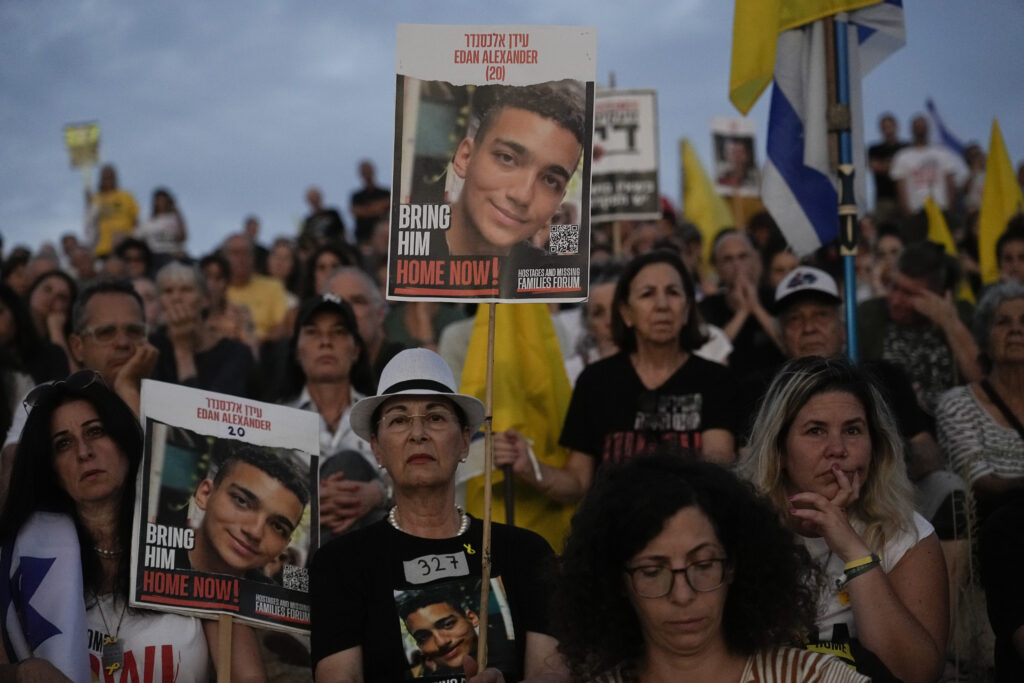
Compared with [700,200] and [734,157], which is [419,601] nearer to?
[700,200]

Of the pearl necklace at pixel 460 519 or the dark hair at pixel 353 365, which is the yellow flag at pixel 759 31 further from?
the pearl necklace at pixel 460 519

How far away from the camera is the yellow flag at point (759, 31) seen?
689cm

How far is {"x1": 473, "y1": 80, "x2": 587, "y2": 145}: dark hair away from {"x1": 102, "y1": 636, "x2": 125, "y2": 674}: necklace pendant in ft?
7.60

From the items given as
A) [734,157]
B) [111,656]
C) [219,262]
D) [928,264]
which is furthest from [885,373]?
[734,157]

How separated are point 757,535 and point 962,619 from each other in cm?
235

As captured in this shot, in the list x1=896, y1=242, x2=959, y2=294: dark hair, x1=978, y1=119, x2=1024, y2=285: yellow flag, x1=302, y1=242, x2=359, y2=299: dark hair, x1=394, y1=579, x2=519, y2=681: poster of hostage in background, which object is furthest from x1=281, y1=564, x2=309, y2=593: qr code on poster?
x1=978, y1=119, x2=1024, y2=285: yellow flag

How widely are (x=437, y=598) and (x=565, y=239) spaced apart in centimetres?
139

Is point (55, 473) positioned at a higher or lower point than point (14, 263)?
Result: lower

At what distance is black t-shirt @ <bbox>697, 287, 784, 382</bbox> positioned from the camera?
7758 millimetres

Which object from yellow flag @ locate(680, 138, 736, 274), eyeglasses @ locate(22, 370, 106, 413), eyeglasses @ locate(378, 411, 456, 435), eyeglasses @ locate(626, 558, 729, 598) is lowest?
eyeglasses @ locate(626, 558, 729, 598)

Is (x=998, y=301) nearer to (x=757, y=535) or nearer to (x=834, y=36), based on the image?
(x=834, y=36)

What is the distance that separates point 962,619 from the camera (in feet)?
17.1

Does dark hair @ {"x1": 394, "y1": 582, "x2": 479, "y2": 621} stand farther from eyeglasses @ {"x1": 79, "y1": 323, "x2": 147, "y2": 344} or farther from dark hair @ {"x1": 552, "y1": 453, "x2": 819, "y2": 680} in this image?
eyeglasses @ {"x1": 79, "y1": 323, "x2": 147, "y2": 344}

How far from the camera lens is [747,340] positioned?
824cm
